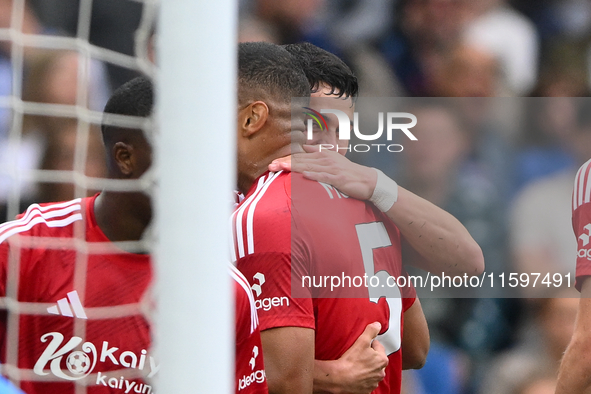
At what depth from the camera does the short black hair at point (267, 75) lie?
6.50 feet

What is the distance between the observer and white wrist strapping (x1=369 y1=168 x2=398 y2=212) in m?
1.99

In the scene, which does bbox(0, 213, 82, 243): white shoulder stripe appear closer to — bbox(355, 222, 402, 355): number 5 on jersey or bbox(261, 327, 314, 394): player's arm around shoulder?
bbox(261, 327, 314, 394): player's arm around shoulder

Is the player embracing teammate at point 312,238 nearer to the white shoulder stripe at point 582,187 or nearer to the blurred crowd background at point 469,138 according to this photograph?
the blurred crowd background at point 469,138

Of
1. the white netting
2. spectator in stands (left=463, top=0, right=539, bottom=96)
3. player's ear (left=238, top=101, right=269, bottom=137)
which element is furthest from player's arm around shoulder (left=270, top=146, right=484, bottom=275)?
spectator in stands (left=463, top=0, right=539, bottom=96)

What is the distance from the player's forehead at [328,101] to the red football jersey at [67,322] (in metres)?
0.82

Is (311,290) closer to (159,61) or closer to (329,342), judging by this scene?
(329,342)

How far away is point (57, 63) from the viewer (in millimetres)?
2086

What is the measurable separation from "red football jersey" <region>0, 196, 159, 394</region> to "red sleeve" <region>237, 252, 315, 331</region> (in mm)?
294

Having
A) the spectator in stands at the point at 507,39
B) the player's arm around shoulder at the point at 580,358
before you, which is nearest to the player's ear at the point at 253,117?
the player's arm around shoulder at the point at 580,358

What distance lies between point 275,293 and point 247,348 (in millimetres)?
176

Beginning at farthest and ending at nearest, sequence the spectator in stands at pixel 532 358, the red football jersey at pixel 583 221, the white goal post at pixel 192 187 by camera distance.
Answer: the spectator in stands at pixel 532 358 → the red football jersey at pixel 583 221 → the white goal post at pixel 192 187

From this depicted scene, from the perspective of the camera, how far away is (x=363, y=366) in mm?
1829

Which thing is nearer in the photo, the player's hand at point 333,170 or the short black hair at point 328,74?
the player's hand at point 333,170

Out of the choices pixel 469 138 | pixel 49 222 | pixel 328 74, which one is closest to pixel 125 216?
pixel 49 222
